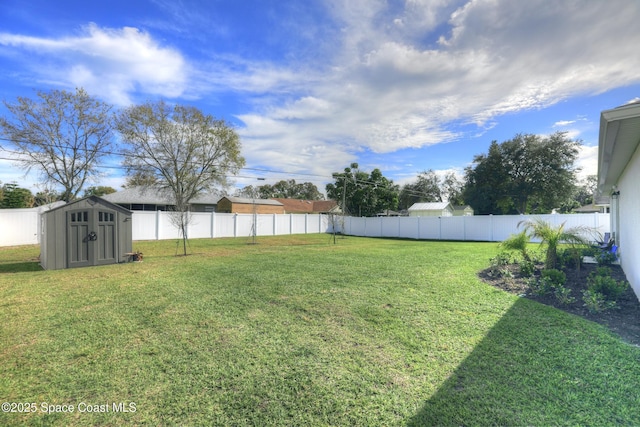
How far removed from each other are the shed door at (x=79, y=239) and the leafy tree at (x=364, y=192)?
2486cm

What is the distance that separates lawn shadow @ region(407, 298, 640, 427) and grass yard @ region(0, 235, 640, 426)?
0.04 ft

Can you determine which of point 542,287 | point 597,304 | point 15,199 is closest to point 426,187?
point 542,287

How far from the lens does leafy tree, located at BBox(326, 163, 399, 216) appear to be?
104ft

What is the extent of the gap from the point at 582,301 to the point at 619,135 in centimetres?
265

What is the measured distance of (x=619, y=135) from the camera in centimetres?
386

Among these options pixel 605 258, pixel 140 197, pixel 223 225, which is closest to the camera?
pixel 605 258

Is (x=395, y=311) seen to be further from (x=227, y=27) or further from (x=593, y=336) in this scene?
→ (x=227, y=27)

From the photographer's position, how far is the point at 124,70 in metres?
11.5

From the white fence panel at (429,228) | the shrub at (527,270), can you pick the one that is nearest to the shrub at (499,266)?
the shrub at (527,270)

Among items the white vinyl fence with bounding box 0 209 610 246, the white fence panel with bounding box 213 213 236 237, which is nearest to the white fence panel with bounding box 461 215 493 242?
the white vinyl fence with bounding box 0 209 610 246

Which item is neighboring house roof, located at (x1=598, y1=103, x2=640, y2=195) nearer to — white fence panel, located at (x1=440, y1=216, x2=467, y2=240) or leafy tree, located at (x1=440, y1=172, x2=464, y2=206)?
white fence panel, located at (x1=440, y1=216, x2=467, y2=240)

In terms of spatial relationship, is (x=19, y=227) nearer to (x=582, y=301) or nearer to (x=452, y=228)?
(x=582, y=301)

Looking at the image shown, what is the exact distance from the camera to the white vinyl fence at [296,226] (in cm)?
1420

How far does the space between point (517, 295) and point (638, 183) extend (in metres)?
2.57
